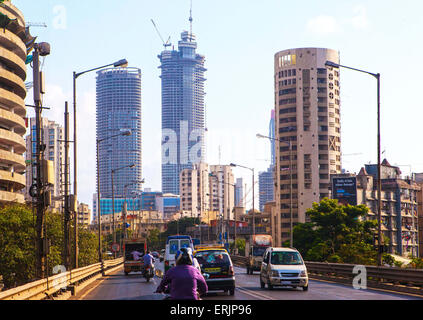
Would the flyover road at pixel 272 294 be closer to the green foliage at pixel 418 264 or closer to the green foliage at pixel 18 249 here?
the green foliage at pixel 418 264

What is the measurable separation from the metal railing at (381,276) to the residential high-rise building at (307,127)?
11286 centimetres

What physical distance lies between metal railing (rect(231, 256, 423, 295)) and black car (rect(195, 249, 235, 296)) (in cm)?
649

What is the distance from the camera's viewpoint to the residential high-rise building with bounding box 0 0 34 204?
81.6 meters

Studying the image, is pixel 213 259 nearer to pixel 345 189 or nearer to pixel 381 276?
pixel 381 276

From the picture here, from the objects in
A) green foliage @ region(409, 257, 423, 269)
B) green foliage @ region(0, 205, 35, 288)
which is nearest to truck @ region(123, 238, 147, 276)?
green foliage @ region(0, 205, 35, 288)

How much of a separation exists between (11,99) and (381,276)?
203 ft

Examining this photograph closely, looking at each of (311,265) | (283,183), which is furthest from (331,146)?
(311,265)

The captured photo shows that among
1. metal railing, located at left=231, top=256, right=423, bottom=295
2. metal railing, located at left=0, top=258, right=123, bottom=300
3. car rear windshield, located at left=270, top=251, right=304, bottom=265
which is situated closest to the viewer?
metal railing, located at left=0, top=258, right=123, bottom=300

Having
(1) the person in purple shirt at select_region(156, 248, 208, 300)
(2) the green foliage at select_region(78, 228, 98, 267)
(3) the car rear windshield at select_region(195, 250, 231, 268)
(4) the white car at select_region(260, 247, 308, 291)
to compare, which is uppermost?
(1) the person in purple shirt at select_region(156, 248, 208, 300)

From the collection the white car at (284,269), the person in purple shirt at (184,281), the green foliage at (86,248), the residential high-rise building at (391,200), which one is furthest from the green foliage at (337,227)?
the person in purple shirt at (184,281)

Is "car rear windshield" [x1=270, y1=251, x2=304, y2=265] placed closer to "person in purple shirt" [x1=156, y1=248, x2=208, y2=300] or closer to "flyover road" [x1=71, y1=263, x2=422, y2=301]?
"flyover road" [x1=71, y1=263, x2=422, y2=301]

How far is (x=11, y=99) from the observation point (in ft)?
272

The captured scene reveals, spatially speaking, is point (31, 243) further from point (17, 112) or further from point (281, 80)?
point (281, 80)

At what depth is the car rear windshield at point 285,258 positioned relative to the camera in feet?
94.6
